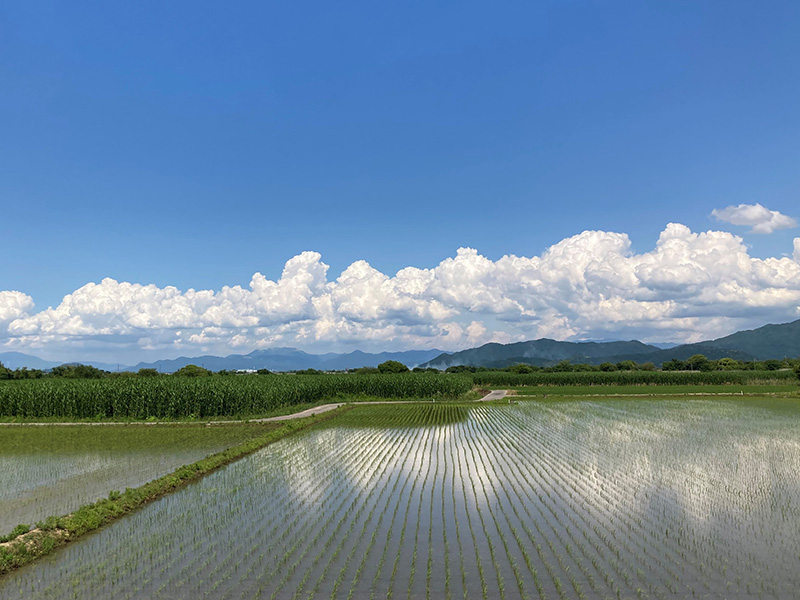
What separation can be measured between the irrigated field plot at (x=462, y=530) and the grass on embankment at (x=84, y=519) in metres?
0.38

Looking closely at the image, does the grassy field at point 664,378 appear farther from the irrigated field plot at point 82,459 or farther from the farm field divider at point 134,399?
the irrigated field plot at point 82,459

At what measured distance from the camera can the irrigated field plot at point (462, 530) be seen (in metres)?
8.33

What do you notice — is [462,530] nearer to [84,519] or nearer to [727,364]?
[84,519]

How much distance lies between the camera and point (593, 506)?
41.7ft

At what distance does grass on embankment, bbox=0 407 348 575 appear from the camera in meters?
9.84

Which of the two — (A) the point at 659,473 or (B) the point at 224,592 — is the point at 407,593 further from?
(A) the point at 659,473

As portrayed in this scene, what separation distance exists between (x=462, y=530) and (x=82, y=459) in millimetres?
17831

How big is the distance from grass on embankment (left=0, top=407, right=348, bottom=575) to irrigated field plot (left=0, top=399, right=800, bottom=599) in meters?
0.38

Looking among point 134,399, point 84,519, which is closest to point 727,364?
point 134,399

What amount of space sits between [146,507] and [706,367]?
14855 centimetres

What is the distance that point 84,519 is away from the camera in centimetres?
1159

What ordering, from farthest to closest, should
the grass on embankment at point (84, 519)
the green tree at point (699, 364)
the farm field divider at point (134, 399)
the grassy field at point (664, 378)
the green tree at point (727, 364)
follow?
the green tree at point (699, 364), the green tree at point (727, 364), the grassy field at point (664, 378), the farm field divider at point (134, 399), the grass on embankment at point (84, 519)

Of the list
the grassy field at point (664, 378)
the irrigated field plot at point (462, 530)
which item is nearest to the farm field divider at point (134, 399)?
the irrigated field plot at point (462, 530)

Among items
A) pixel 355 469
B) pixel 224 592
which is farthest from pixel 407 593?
pixel 355 469
